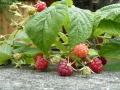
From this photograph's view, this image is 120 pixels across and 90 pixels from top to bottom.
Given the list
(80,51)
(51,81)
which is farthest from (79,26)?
(51,81)

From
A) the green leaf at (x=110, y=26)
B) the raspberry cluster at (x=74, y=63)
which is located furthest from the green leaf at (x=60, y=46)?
the green leaf at (x=110, y=26)

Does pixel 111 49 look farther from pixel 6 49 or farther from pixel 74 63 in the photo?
pixel 6 49

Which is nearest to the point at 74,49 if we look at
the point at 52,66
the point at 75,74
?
the point at 75,74

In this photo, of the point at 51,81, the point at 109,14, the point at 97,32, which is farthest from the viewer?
the point at 97,32

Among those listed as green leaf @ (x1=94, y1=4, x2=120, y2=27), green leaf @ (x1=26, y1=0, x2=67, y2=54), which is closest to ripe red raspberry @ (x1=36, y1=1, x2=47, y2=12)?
green leaf @ (x1=26, y1=0, x2=67, y2=54)

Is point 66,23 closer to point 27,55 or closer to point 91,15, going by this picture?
point 91,15

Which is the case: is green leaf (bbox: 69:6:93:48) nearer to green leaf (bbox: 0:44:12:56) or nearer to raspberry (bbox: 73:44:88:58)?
raspberry (bbox: 73:44:88:58)
